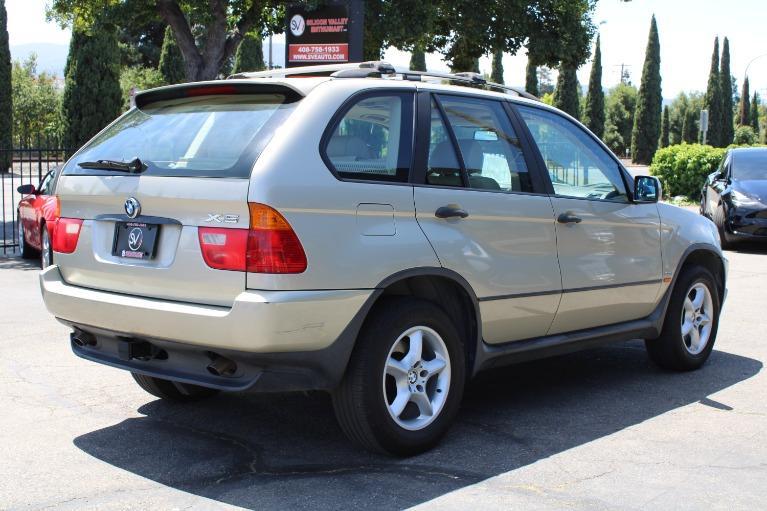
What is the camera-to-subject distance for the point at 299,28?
15.9 metres

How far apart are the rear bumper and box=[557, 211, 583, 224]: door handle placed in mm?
1539

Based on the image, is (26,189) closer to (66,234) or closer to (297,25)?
(297,25)

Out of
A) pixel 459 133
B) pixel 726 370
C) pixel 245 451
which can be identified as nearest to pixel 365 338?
pixel 245 451

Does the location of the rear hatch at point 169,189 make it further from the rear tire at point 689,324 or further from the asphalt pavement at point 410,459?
the rear tire at point 689,324

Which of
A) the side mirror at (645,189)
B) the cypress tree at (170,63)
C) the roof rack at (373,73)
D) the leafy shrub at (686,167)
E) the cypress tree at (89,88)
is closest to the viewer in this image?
the roof rack at (373,73)

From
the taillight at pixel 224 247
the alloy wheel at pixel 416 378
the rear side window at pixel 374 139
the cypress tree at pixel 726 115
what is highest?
the cypress tree at pixel 726 115

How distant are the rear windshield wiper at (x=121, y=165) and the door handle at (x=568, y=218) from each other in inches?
90.3

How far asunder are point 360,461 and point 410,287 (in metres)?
0.87

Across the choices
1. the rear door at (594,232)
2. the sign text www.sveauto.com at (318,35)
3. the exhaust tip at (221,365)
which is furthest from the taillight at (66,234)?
the sign text www.sveauto.com at (318,35)

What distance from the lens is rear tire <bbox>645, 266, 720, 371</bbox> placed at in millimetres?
6508

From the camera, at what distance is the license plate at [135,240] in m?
4.50

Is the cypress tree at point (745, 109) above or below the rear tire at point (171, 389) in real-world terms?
above

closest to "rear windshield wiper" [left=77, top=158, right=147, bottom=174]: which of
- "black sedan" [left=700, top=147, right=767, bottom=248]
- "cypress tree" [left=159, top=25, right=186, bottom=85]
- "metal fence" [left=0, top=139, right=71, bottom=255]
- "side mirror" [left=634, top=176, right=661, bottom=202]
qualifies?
"side mirror" [left=634, top=176, right=661, bottom=202]

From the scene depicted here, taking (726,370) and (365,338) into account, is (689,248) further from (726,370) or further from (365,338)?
(365,338)
